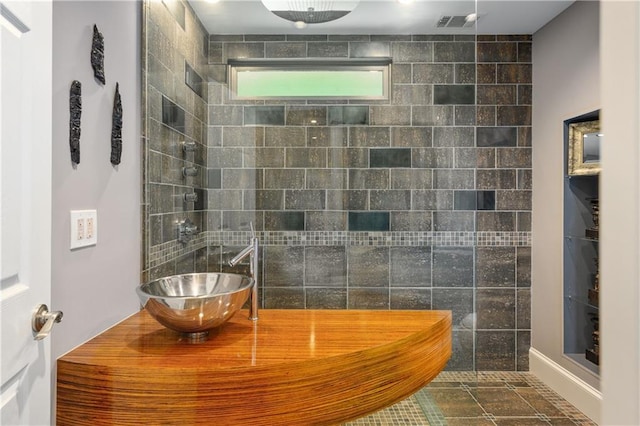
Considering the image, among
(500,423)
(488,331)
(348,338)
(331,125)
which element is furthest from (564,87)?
(348,338)

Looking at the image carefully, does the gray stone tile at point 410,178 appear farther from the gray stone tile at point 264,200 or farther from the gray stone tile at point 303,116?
the gray stone tile at point 264,200

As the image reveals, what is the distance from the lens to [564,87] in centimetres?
269

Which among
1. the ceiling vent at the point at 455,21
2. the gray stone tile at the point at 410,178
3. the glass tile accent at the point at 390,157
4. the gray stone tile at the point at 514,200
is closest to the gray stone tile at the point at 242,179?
the glass tile accent at the point at 390,157

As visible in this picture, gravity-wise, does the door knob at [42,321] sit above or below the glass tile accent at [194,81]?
below

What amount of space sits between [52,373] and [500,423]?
236 centimetres

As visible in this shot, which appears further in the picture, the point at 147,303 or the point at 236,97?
the point at 236,97

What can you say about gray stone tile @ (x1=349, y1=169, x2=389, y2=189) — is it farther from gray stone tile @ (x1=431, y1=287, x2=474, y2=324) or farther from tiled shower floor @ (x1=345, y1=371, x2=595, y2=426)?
tiled shower floor @ (x1=345, y1=371, x2=595, y2=426)

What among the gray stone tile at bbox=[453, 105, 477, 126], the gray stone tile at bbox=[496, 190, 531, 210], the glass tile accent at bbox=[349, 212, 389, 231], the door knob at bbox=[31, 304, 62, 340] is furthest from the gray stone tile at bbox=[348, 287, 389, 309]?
the door knob at bbox=[31, 304, 62, 340]

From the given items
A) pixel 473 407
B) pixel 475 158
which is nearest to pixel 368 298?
pixel 473 407

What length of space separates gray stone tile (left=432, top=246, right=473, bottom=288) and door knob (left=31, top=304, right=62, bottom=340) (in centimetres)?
222

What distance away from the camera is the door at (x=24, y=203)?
34.1 inches

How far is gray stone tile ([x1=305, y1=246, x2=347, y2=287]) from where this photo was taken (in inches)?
105

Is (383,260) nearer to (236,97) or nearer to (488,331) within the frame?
(488,331)

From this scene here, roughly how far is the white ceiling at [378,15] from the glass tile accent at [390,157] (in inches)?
31.0
